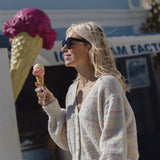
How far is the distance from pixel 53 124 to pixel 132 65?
5.04 m

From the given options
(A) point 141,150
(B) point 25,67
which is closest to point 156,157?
→ (A) point 141,150

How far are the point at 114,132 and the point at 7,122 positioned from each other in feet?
3.84

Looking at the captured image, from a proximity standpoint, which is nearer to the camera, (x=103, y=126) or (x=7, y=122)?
(x=103, y=126)

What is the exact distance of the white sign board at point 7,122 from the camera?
101 inches

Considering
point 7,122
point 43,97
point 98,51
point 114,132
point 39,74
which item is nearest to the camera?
point 114,132

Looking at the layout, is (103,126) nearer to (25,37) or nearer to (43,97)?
(43,97)

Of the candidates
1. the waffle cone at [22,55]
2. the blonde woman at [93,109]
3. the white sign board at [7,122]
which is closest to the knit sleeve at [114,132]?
the blonde woman at [93,109]

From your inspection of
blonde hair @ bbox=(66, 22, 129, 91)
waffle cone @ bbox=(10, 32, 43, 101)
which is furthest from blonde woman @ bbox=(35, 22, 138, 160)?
waffle cone @ bbox=(10, 32, 43, 101)

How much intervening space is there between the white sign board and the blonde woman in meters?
0.65

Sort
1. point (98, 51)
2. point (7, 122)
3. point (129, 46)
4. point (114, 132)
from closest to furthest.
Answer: point (114, 132)
point (98, 51)
point (7, 122)
point (129, 46)

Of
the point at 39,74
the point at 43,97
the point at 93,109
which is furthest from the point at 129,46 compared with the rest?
the point at 93,109

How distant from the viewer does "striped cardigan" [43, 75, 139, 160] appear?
5.56 ft

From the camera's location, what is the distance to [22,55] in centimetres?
340

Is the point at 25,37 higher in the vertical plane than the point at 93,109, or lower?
higher
